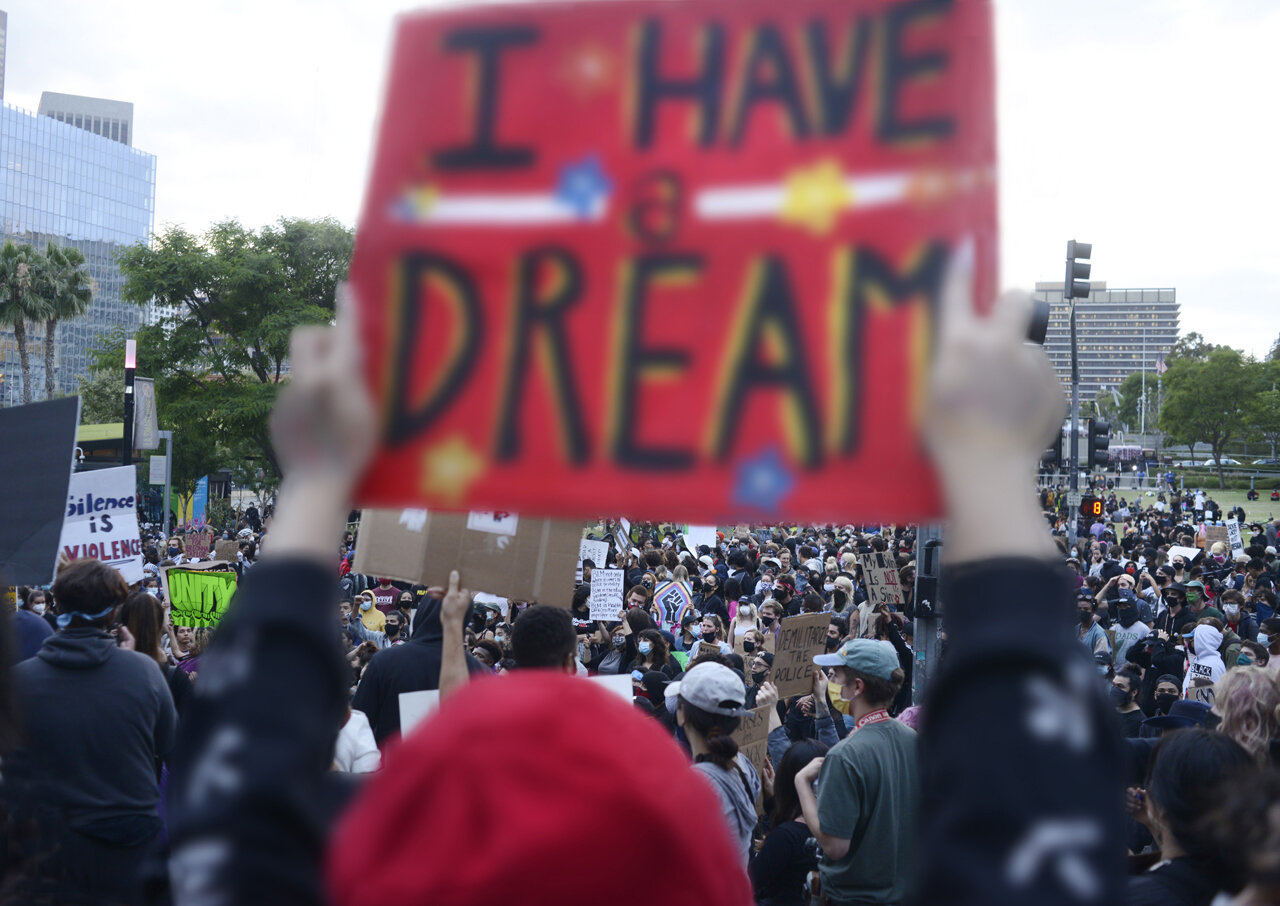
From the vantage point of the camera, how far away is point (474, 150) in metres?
1.60

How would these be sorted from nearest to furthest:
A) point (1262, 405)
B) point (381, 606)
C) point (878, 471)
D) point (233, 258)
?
1. point (878, 471)
2. point (381, 606)
3. point (233, 258)
4. point (1262, 405)

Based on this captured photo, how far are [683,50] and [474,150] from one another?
0.35m

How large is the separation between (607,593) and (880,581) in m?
3.64

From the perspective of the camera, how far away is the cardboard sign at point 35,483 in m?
4.84

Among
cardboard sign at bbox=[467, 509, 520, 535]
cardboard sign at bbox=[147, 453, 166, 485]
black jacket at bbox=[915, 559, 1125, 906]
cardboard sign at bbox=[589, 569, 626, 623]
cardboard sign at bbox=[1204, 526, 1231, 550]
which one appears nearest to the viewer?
black jacket at bbox=[915, 559, 1125, 906]

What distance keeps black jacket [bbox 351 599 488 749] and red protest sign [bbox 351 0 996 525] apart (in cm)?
329

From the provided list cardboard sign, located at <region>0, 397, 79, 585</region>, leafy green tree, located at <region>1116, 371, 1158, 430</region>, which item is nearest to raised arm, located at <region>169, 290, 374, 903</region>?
cardboard sign, located at <region>0, 397, 79, 585</region>

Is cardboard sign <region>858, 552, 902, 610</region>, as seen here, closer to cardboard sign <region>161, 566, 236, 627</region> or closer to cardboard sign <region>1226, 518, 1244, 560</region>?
cardboard sign <region>161, 566, 236, 627</region>

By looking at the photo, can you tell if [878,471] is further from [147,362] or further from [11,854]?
[147,362]

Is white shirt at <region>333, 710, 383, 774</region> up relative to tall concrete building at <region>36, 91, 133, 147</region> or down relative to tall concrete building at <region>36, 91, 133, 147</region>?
down

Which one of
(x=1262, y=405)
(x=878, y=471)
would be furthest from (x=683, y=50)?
(x=1262, y=405)

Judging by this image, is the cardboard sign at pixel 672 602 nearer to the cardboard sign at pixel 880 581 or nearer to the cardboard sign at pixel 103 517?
the cardboard sign at pixel 880 581

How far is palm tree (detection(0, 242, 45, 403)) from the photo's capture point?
43875 millimetres

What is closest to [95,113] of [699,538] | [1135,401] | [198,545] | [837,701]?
[1135,401]
